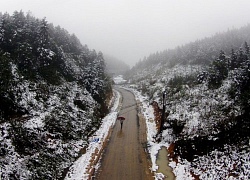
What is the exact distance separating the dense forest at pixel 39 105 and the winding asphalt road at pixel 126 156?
10.1 ft

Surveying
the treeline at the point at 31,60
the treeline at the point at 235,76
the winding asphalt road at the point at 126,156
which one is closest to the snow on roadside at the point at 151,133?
the winding asphalt road at the point at 126,156

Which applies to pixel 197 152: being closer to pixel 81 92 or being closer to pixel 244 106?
pixel 244 106

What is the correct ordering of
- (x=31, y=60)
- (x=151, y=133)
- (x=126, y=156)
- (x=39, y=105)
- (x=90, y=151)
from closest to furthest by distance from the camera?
(x=126, y=156), (x=90, y=151), (x=39, y=105), (x=151, y=133), (x=31, y=60)

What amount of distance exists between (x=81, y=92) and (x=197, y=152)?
70.3 feet

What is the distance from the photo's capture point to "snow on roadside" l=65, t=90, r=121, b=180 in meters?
18.2

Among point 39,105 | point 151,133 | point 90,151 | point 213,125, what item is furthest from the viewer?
point 151,133

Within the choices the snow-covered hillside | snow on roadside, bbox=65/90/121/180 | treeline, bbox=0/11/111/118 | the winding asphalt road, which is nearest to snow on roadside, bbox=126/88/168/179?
the snow-covered hillside

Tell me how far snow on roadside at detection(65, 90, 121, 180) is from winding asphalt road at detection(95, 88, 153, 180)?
99 cm

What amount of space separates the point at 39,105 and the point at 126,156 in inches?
452

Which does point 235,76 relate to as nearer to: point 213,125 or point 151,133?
point 213,125

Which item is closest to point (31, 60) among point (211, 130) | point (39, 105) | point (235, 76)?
point (39, 105)

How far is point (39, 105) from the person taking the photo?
25.5m

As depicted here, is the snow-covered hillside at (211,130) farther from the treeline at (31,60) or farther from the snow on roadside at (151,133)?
the treeline at (31,60)

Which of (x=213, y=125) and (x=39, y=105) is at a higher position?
(x=39, y=105)
